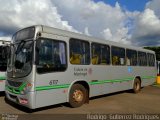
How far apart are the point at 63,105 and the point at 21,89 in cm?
228

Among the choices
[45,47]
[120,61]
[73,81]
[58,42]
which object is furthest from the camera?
[120,61]

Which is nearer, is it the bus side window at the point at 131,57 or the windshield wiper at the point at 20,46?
the windshield wiper at the point at 20,46

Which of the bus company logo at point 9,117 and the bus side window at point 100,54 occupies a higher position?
the bus side window at point 100,54

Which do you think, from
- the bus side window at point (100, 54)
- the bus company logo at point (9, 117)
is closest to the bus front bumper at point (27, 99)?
the bus company logo at point (9, 117)

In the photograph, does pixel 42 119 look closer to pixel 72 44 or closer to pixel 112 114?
pixel 112 114

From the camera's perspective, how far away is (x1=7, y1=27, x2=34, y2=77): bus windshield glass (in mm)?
7168

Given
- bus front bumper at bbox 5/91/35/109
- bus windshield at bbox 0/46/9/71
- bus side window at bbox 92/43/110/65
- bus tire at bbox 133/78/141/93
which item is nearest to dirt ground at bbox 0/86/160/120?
bus front bumper at bbox 5/91/35/109

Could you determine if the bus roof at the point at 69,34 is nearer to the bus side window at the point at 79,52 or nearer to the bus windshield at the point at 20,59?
the bus side window at the point at 79,52

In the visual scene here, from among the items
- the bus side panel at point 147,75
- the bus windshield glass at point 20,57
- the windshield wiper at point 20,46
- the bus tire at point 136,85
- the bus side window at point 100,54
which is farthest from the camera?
the bus side panel at point 147,75

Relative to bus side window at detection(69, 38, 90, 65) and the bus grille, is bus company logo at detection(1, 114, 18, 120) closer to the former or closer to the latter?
the bus grille

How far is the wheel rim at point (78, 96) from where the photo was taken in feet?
27.8

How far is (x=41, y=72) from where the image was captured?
23.4 ft

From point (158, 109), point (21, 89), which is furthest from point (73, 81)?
point (158, 109)

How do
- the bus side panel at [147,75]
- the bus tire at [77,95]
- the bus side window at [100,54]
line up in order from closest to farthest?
the bus tire at [77,95] < the bus side window at [100,54] < the bus side panel at [147,75]
